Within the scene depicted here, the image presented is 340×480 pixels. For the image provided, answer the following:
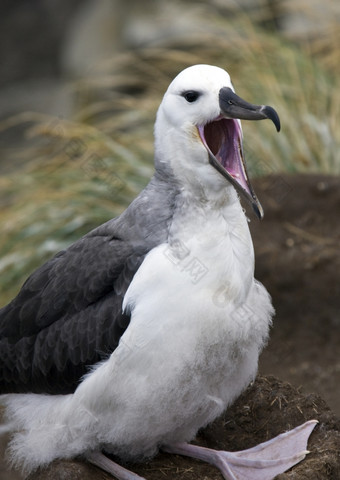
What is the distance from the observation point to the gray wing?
429 cm

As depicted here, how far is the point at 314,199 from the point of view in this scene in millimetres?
7371

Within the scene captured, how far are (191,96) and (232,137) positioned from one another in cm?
30

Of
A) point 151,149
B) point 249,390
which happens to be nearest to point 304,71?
point 151,149

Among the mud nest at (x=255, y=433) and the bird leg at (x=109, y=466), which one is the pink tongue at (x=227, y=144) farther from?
the bird leg at (x=109, y=466)

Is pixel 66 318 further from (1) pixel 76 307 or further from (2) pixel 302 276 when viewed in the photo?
(2) pixel 302 276

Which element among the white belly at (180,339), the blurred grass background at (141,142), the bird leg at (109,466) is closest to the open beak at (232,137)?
the white belly at (180,339)

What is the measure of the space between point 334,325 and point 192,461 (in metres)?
2.31

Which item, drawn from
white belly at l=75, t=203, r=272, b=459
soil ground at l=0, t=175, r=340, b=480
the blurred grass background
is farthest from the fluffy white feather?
the blurred grass background

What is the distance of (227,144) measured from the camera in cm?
437

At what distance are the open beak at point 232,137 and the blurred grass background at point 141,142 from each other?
2852 millimetres

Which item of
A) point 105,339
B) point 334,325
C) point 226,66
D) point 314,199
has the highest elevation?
point 105,339

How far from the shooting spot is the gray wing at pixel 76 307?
429cm

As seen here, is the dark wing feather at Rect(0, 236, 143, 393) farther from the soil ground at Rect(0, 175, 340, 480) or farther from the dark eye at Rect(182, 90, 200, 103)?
the soil ground at Rect(0, 175, 340, 480)

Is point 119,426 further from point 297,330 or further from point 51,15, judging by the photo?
point 51,15
